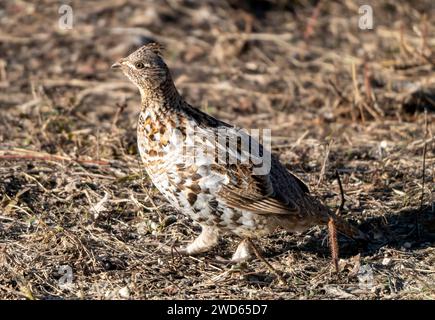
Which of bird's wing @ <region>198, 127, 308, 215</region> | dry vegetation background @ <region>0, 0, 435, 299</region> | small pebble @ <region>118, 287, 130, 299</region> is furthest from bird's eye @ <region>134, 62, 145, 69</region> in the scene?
small pebble @ <region>118, 287, 130, 299</region>

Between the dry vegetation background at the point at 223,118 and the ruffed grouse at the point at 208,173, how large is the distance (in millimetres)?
294

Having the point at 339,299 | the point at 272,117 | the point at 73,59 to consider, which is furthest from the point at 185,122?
the point at 73,59

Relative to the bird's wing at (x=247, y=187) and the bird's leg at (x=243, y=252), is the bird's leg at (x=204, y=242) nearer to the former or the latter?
the bird's leg at (x=243, y=252)

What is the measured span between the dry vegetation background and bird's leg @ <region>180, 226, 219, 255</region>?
0.23ft

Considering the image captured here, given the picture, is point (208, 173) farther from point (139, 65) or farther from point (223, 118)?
point (223, 118)

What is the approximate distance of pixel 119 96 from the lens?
32.8 feet

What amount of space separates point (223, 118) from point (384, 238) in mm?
3247

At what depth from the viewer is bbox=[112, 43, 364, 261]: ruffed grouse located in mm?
5855

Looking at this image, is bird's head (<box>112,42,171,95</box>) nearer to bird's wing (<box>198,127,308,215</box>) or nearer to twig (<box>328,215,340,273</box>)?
bird's wing (<box>198,127,308,215</box>)

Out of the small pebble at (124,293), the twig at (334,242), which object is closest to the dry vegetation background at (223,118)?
the small pebble at (124,293)

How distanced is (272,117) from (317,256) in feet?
11.2

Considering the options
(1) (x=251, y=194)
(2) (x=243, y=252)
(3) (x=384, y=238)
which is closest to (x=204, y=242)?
(2) (x=243, y=252)

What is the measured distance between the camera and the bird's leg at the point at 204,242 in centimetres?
624

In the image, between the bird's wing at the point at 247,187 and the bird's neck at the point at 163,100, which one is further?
the bird's neck at the point at 163,100
